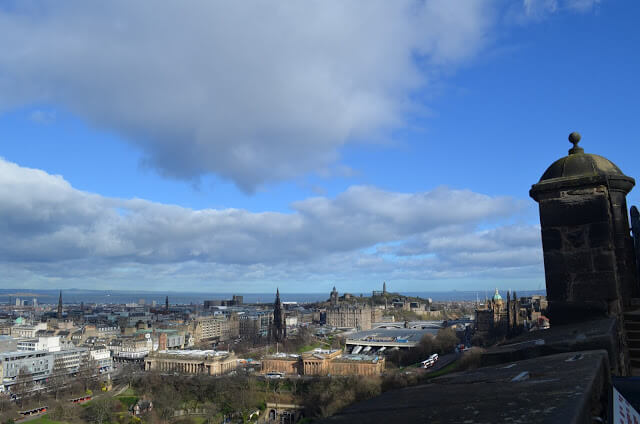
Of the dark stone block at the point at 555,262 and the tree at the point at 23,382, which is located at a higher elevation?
the dark stone block at the point at 555,262

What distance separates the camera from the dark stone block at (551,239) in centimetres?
568

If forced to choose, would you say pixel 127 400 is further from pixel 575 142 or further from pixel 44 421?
pixel 575 142

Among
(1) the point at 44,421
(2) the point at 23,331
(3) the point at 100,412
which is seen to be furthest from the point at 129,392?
(2) the point at 23,331

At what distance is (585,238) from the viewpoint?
5535 millimetres

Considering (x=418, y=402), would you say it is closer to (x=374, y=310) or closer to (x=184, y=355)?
(x=184, y=355)

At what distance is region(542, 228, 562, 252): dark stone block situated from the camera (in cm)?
568

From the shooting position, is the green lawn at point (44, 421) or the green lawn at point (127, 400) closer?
the green lawn at point (44, 421)

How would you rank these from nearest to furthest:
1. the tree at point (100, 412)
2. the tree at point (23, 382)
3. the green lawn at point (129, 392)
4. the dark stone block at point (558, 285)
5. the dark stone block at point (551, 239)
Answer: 1. the dark stone block at point (558, 285)
2. the dark stone block at point (551, 239)
3. the tree at point (100, 412)
4. the tree at point (23, 382)
5. the green lawn at point (129, 392)

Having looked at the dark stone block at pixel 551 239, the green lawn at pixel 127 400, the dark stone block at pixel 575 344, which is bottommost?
the green lawn at pixel 127 400

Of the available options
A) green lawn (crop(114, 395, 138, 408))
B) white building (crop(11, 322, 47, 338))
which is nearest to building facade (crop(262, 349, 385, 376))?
green lawn (crop(114, 395, 138, 408))

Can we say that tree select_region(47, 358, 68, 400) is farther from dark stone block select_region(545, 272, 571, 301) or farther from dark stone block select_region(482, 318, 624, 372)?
dark stone block select_region(482, 318, 624, 372)

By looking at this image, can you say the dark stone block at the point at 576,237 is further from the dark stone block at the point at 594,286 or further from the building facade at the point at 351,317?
the building facade at the point at 351,317

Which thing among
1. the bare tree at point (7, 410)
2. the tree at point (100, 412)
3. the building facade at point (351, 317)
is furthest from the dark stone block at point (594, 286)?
the building facade at point (351, 317)

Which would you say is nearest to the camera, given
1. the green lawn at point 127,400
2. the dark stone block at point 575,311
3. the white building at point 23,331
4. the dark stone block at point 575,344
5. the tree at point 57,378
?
the dark stone block at point 575,344
